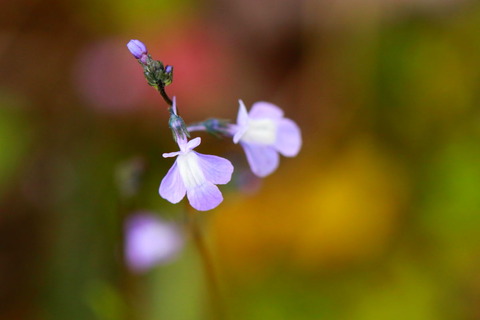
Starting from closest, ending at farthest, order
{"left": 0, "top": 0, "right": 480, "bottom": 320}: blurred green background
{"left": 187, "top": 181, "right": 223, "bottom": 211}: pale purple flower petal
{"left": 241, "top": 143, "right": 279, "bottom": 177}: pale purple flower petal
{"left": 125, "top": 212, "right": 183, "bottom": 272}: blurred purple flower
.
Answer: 1. {"left": 187, "top": 181, "right": 223, "bottom": 211}: pale purple flower petal
2. {"left": 241, "top": 143, "right": 279, "bottom": 177}: pale purple flower petal
3. {"left": 125, "top": 212, "right": 183, "bottom": 272}: blurred purple flower
4. {"left": 0, "top": 0, "right": 480, "bottom": 320}: blurred green background

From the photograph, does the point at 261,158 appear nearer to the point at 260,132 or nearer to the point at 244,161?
the point at 260,132

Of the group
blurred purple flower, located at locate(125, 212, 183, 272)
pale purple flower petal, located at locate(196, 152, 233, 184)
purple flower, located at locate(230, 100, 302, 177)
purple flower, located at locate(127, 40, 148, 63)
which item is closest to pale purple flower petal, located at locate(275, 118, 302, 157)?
purple flower, located at locate(230, 100, 302, 177)

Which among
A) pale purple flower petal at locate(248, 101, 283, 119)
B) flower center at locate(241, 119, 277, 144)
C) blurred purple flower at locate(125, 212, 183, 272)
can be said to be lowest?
flower center at locate(241, 119, 277, 144)

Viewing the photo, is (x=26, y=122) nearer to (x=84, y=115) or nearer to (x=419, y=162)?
(x=84, y=115)

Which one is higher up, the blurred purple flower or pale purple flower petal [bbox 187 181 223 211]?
the blurred purple flower

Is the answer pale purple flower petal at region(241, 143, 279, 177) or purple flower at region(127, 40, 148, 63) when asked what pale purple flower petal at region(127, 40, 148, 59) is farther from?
pale purple flower petal at region(241, 143, 279, 177)

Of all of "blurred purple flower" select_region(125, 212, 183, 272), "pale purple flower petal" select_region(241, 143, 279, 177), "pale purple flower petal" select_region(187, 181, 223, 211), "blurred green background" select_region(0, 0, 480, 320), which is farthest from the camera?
"blurred green background" select_region(0, 0, 480, 320)
